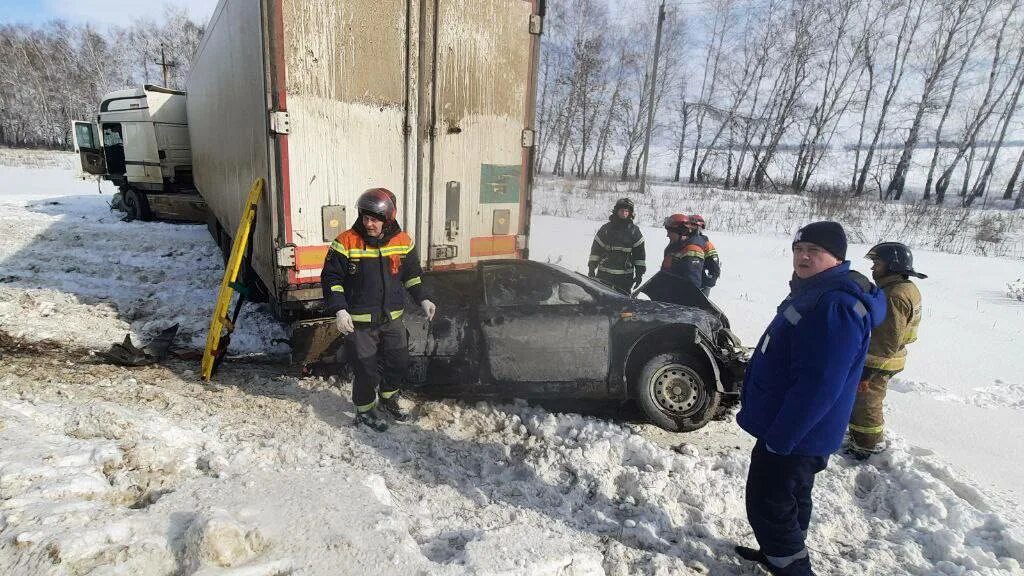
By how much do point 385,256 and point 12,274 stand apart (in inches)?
276

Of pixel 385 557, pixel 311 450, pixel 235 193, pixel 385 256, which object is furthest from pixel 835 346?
pixel 235 193

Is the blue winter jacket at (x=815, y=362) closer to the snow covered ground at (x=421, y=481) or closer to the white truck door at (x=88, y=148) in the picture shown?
the snow covered ground at (x=421, y=481)

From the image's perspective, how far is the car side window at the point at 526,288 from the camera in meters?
3.98

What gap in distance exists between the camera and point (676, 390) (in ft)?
12.7

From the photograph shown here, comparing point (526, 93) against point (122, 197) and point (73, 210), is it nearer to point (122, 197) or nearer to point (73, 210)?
point (122, 197)

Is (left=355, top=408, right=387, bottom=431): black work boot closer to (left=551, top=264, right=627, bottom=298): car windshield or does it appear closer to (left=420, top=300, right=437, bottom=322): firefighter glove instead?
(left=420, top=300, right=437, bottom=322): firefighter glove

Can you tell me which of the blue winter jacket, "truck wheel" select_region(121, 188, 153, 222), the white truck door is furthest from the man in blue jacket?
the white truck door

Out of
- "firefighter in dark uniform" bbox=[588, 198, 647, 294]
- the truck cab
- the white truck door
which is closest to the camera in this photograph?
"firefighter in dark uniform" bbox=[588, 198, 647, 294]

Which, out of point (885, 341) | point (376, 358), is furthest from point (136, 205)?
point (885, 341)

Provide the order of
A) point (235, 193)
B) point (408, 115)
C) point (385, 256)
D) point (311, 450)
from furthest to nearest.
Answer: point (235, 193)
point (408, 115)
point (385, 256)
point (311, 450)

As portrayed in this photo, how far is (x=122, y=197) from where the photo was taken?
12.9m

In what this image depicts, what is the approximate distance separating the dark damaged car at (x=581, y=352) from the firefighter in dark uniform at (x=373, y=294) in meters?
0.26

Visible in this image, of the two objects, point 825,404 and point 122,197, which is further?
point 122,197

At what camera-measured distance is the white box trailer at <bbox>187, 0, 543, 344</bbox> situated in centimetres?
383
